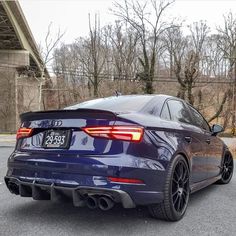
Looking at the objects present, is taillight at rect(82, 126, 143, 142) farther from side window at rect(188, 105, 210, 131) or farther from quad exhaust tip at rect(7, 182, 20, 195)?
side window at rect(188, 105, 210, 131)

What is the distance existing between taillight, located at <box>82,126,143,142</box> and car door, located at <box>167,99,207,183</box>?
1.03 metres

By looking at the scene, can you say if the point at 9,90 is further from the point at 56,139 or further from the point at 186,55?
the point at 56,139

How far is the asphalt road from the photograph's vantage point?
4.01 m

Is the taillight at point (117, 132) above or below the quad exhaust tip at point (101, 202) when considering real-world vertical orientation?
above

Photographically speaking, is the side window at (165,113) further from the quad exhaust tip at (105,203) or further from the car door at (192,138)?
the quad exhaust tip at (105,203)

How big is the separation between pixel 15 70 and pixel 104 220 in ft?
111

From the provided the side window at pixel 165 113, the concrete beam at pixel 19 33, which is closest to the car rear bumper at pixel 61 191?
the side window at pixel 165 113

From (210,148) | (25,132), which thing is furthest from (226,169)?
(25,132)

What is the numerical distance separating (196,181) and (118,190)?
175 cm

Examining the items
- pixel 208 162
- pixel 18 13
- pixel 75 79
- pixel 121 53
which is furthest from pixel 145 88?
pixel 208 162

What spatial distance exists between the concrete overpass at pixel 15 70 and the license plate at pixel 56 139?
93.7 feet

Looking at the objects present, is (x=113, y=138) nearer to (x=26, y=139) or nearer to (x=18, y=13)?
(x=26, y=139)

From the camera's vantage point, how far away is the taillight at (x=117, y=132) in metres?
3.90

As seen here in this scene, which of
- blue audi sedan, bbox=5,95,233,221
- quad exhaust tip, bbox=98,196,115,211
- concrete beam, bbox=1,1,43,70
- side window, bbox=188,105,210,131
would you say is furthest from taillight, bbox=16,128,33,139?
concrete beam, bbox=1,1,43,70
